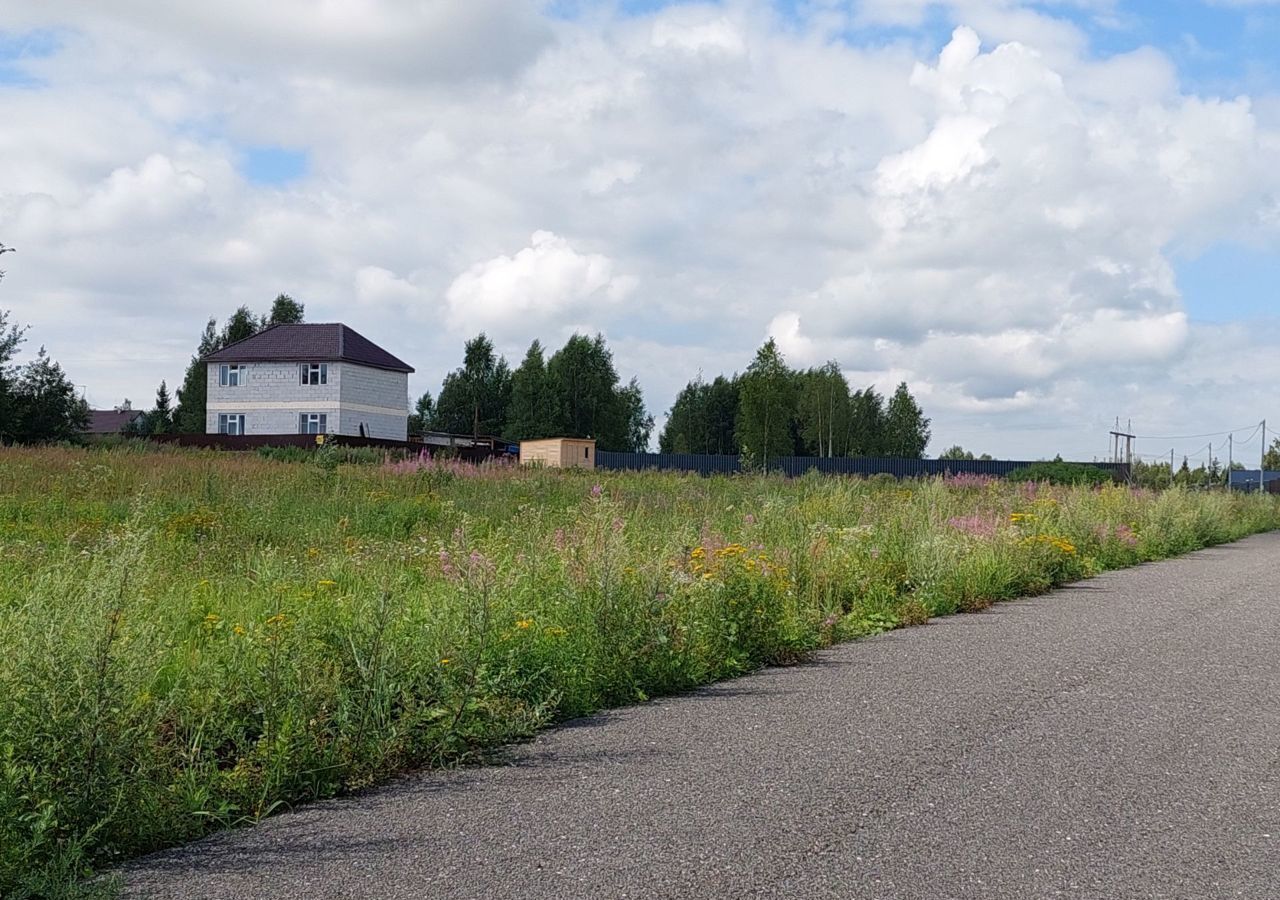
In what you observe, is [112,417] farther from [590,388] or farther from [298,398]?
[298,398]

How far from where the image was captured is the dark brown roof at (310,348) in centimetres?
5666

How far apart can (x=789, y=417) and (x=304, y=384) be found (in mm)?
33632

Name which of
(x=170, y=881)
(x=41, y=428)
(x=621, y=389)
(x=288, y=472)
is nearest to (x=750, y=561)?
(x=170, y=881)

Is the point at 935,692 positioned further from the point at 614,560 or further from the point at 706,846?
the point at 706,846

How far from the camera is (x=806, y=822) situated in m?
4.26

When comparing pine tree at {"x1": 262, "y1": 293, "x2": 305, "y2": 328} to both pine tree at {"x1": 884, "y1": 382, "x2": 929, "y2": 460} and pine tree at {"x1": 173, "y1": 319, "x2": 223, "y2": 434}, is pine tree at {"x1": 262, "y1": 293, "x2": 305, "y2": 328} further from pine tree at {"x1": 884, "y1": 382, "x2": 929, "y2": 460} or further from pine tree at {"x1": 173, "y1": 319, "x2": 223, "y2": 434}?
pine tree at {"x1": 884, "y1": 382, "x2": 929, "y2": 460}

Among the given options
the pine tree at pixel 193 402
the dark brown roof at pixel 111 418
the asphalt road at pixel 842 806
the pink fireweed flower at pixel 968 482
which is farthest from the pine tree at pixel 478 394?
the asphalt road at pixel 842 806

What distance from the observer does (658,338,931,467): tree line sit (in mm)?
74938

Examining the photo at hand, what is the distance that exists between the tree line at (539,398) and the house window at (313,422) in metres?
20.6

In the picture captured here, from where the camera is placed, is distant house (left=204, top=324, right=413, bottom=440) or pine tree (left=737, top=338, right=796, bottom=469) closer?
distant house (left=204, top=324, right=413, bottom=440)

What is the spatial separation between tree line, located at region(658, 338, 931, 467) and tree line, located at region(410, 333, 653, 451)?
25.7ft

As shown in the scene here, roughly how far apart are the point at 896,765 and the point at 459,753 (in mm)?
1952

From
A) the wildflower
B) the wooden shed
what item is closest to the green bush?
the wooden shed

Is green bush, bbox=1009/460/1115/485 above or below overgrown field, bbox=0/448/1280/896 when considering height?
above
